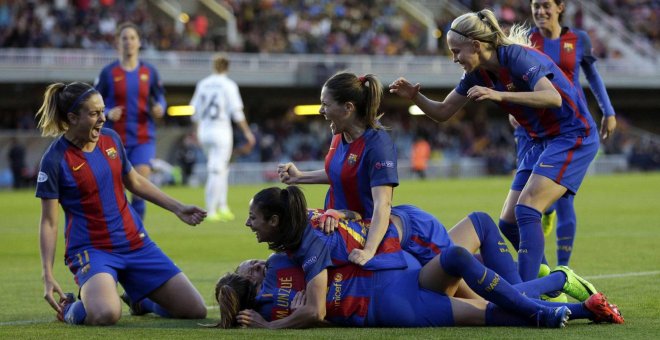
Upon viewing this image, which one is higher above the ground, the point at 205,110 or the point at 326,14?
the point at 326,14

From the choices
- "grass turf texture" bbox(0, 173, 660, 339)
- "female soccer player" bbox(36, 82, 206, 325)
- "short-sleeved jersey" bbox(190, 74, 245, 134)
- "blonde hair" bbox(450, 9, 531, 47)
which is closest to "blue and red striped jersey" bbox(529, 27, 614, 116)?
"grass turf texture" bbox(0, 173, 660, 339)

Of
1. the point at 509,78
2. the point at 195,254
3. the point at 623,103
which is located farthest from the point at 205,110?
the point at 623,103

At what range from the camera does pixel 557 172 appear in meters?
7.64

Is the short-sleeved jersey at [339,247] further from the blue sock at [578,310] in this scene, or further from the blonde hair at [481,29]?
the blonde hair at [481,29]

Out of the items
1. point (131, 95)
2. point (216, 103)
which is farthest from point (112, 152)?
point (216, 103)

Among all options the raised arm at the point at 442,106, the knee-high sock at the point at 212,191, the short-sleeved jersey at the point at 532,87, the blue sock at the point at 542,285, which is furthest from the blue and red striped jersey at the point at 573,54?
the knee-high sock at the point at 212,191

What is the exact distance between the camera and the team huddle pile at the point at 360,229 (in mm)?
6434

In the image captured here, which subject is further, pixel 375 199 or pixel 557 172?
pixel 557 172

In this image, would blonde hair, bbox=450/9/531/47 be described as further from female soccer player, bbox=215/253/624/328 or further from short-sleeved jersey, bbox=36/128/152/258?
short-sleeved jersey, bbox=36/128/152/258

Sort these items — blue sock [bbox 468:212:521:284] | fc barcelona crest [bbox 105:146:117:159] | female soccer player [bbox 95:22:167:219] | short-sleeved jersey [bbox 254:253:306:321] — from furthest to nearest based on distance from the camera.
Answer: female soccer player [bbox 95:22:167:219] → fc barcelona crest [bbox 105:146:117:159] → blue sock [bbox 468:212:521:284] → short-sleeved jersey [bbox 254:253:306:321]

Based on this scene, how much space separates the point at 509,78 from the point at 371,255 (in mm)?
1772

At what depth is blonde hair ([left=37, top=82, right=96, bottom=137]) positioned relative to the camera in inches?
292

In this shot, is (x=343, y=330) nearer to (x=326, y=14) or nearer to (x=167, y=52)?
(x=167, y=52)

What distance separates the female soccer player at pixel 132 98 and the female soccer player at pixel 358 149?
5.83 meters
